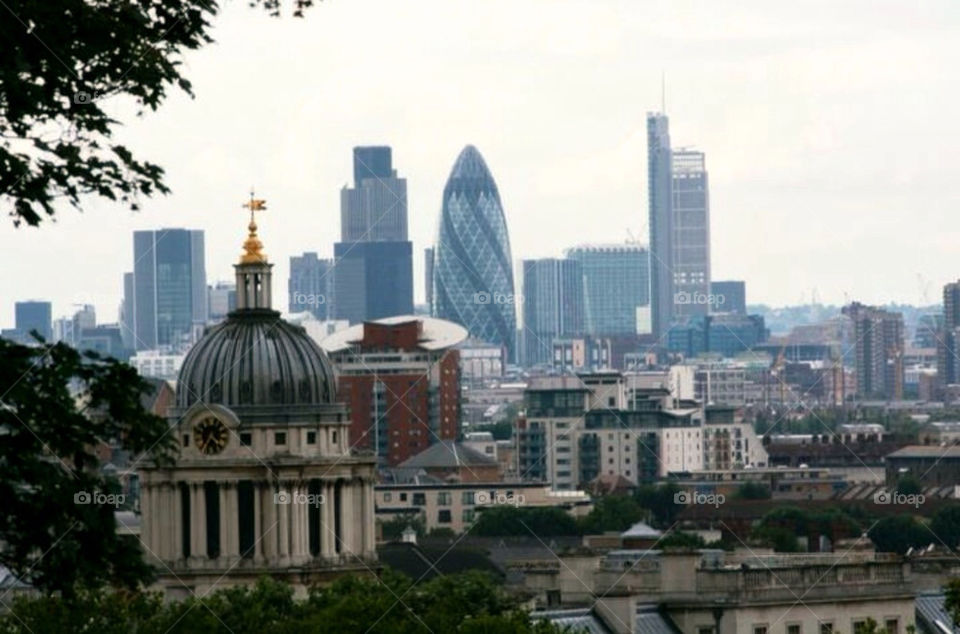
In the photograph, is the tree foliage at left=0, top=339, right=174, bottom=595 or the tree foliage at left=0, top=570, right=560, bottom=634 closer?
the tree foliage at left=0, top=339, right=174, bottom=595

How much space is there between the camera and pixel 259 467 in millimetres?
80062

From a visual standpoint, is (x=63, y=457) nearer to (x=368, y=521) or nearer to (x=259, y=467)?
(x=259, y=467)

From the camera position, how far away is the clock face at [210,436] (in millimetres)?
79625

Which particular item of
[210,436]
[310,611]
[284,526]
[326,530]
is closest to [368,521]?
[326,530]

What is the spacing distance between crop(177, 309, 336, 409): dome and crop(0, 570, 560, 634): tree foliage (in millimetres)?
7338

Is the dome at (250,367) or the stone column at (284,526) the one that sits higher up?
the dome at (250,367)

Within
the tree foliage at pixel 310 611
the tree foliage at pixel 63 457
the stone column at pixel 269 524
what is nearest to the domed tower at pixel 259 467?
the stone column at pixel 269 524

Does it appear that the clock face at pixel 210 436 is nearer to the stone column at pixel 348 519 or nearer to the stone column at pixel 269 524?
the stone column at pixel 269 524

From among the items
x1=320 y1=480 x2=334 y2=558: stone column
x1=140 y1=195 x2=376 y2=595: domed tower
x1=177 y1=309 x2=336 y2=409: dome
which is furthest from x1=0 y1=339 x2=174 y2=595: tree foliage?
x1=177 y1=309 x2=336 y2=409: dome

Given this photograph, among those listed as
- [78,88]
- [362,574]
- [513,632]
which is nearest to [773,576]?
[362,574]

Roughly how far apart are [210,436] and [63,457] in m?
50.7

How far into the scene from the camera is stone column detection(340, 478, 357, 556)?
79688 millimetres

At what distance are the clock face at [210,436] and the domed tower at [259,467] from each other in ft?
0.05

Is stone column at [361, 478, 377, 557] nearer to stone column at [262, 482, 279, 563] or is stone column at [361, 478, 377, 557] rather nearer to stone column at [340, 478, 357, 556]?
stone column at [340, 478, 357, 556]
